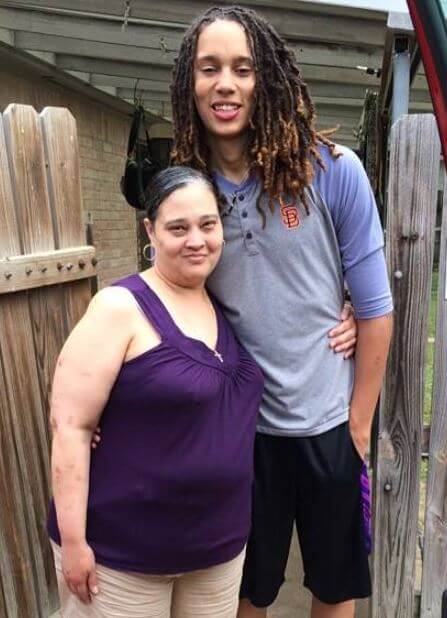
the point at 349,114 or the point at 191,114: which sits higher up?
the point at 349,114

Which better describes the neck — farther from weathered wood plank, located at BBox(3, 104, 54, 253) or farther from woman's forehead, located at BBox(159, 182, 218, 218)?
weathered wood plank, located at BBox(3, 104, 54, 253)

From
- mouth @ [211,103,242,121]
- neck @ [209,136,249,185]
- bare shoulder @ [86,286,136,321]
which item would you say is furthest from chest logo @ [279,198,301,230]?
bare shoulder @ [86,286,136,321]

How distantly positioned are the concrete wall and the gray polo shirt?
12.2ft

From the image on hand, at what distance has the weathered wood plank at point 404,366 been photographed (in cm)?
200

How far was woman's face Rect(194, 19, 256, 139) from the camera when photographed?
1.57 metres

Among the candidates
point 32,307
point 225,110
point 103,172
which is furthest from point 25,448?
point 103,172

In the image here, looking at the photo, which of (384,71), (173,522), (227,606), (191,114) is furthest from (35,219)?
(384,71)

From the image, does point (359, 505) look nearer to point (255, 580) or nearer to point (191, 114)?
point (255, 580)

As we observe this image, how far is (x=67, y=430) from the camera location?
1420mm

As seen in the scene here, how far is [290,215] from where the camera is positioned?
1658 millimetres

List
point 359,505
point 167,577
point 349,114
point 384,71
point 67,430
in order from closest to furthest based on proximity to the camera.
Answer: point 67,430 < point 167,577 < point 359,505 < point 384,71 < point 349,114

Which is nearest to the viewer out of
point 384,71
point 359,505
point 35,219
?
point 359,505

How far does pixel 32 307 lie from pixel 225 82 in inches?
39.6

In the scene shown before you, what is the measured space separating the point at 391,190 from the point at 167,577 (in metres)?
1.39
